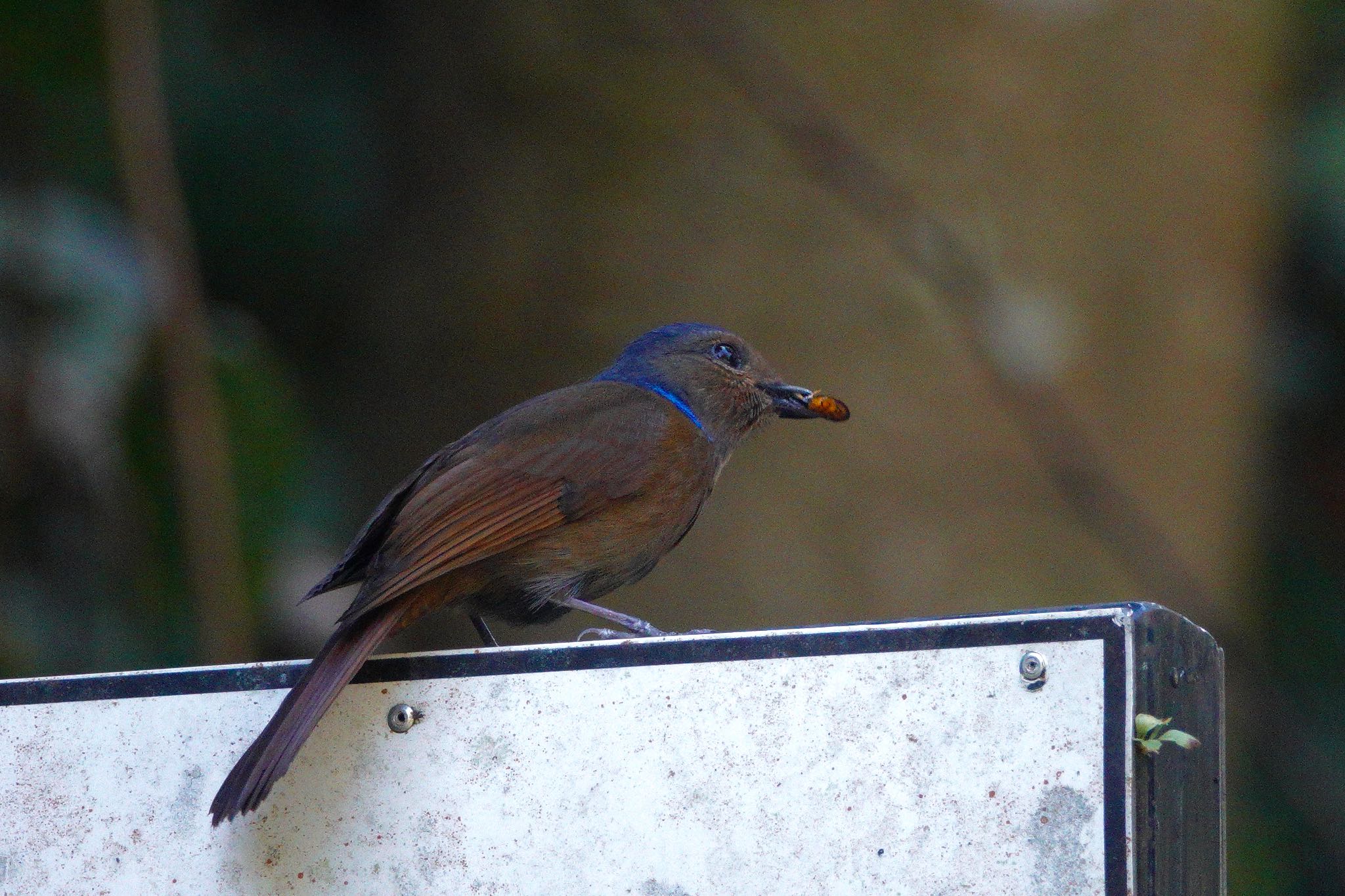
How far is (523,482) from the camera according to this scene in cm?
299

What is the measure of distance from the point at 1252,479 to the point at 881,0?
162cm

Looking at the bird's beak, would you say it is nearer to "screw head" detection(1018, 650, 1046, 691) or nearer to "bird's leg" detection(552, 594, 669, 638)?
"bird's leg" detection(552, 594, 669, 638)

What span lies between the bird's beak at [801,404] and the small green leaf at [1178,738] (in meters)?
1.73

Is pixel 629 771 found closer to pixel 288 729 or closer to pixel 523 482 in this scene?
pixel 288 729

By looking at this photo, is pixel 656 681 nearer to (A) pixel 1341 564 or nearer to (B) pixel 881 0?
(B) pixel 881 0

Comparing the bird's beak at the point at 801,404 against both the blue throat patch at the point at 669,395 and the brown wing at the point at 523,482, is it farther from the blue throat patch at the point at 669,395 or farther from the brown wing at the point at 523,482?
the brown wing at the point at 523,482

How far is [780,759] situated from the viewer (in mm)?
1931

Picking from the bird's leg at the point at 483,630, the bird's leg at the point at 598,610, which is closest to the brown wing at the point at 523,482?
the bird's leg at the point at 598,610

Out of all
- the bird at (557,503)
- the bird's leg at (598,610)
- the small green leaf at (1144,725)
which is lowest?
the small green leaf at (1144,725)

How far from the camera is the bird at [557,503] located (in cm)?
271

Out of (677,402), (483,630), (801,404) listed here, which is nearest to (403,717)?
(483,630)

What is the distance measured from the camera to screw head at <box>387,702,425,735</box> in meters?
2.16

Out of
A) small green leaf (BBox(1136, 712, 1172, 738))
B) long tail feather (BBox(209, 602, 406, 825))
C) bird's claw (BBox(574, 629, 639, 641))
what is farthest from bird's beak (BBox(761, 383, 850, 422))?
small green leaf (BBox(1136, 712, 1172, 738))

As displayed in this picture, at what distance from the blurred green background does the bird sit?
13.5 inches
